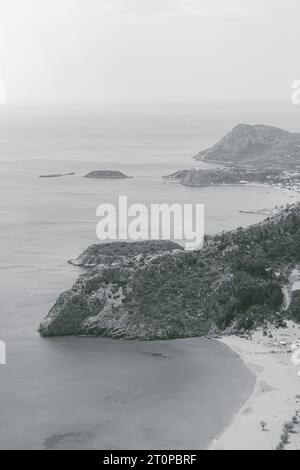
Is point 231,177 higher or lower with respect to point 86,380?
higher

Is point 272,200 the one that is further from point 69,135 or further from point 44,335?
point 69,135

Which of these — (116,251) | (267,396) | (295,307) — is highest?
(295,307)

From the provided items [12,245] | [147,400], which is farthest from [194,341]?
[12,245]

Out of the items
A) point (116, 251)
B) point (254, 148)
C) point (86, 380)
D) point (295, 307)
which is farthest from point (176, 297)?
point (254, 148)

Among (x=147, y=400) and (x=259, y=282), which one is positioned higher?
(x=259, y=282)

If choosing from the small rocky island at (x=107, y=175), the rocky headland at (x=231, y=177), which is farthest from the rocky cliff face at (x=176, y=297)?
the small rocky island at (x=107, y=175)

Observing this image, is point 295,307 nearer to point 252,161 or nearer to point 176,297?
point 176,297

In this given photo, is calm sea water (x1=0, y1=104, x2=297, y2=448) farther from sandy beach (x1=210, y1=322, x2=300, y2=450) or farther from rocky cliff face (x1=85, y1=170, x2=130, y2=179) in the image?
rocky cliff face (x1=85, y1=170, x2=130, y2=179)
